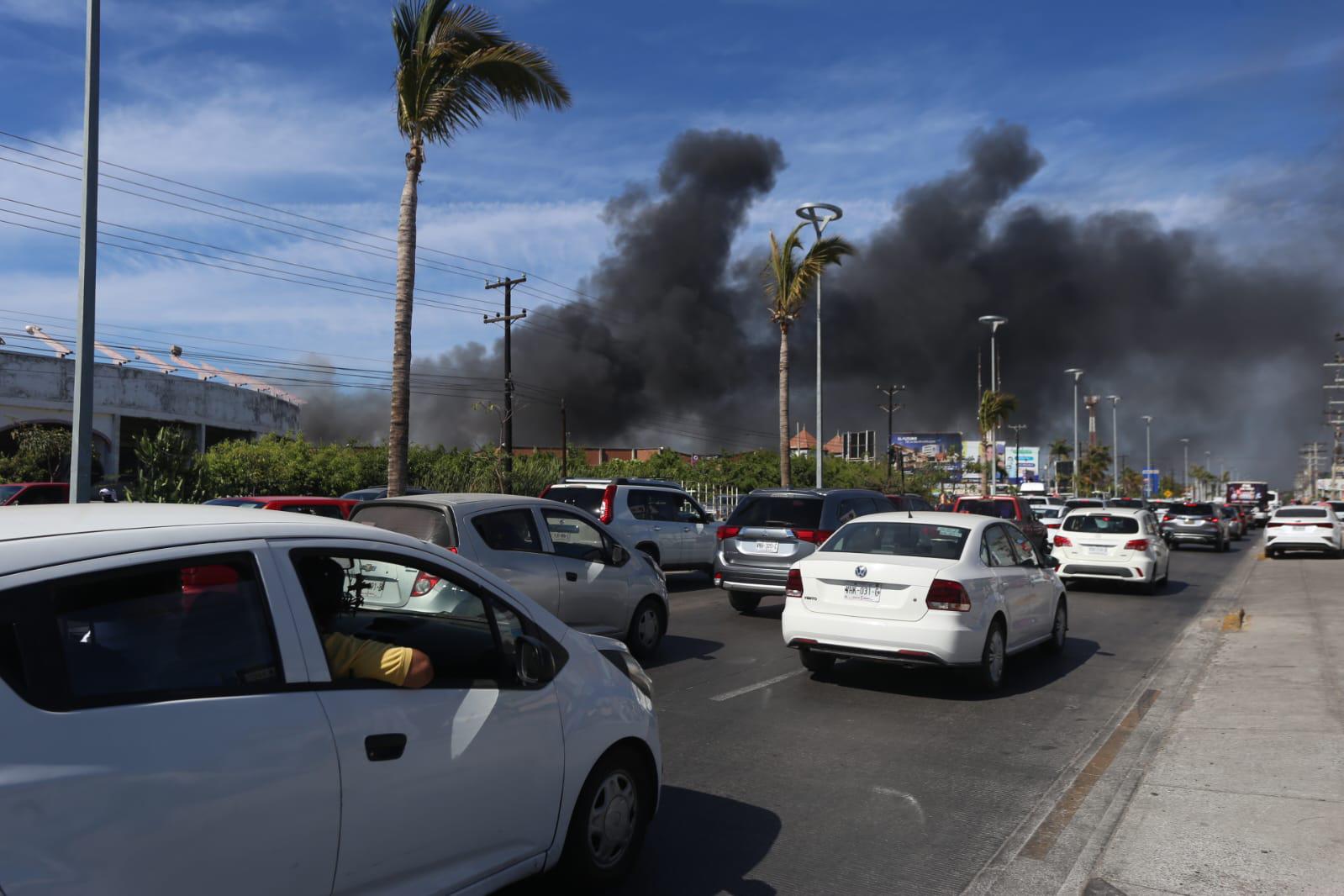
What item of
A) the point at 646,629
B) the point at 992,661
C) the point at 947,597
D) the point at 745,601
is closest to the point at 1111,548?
the point at 745,601

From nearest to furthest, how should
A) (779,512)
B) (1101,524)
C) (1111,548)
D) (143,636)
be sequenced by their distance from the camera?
1. (143,636)
2. (779,512)
3. (1111,548)
4. (1101,524)

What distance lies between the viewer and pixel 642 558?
32.8 ft

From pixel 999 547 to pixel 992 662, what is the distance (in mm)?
1284

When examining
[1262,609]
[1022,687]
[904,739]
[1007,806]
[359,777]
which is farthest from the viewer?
[1262,609]

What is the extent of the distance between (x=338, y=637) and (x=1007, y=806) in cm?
394

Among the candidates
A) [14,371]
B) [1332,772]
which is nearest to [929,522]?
[1332,772]

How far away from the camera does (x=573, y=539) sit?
397 inches

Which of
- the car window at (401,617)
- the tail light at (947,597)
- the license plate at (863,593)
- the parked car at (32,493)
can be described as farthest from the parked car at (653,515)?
the car window at (401,617)

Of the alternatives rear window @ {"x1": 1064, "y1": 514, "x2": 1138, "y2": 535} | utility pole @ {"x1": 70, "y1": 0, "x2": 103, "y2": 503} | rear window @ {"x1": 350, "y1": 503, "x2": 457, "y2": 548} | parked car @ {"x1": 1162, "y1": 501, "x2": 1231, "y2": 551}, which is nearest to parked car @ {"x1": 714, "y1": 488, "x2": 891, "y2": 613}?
rear window @ {"x1": 350, "y1": 503, "x2": 457, "y2": 548}

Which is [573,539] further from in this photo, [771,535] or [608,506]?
[608,506]

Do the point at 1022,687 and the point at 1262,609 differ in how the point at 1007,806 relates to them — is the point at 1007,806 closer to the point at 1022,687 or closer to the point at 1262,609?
the point at 1022,687

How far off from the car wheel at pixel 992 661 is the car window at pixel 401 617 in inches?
210

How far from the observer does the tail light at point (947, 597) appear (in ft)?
26.8

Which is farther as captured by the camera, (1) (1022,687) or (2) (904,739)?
(1) (1022,687)
